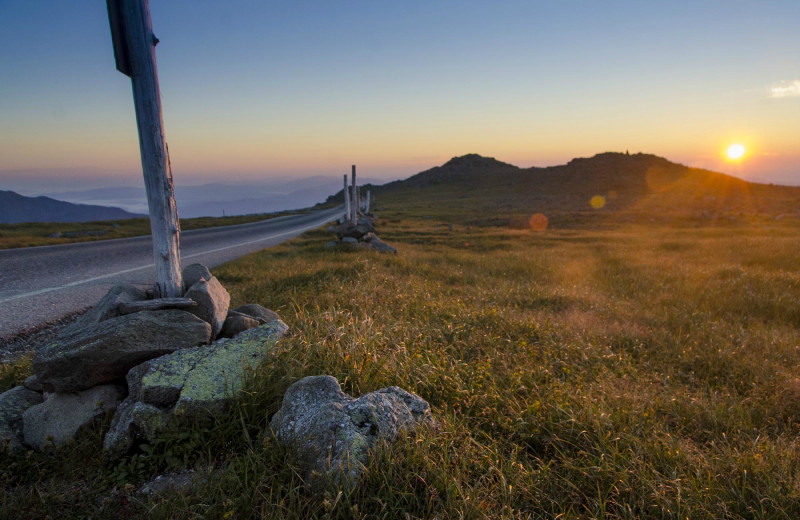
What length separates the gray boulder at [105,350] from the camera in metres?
3.15

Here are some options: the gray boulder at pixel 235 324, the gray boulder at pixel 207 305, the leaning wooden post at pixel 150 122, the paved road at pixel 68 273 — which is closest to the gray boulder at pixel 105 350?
the gray boulder at pixel 207 305

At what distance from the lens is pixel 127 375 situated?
3.26 metres

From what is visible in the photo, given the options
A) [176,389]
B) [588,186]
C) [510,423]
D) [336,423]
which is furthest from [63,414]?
[588,186]

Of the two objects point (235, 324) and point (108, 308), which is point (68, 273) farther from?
point (235, 324)

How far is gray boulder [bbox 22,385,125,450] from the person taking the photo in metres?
3.06

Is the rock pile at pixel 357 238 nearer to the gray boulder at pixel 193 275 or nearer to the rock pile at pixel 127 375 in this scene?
the gray boulder at pixel 193 275

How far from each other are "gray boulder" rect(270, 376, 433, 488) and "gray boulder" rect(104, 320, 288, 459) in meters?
0.65

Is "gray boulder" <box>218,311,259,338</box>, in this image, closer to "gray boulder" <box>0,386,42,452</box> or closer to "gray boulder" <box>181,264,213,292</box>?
"gray boulder" <box>181,264,213,292</box>

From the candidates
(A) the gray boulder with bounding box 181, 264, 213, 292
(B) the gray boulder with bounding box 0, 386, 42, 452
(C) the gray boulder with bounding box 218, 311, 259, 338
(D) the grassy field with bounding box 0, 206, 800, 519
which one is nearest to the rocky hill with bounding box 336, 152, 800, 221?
(D) the grassy field with bounding box 0, 206, 800, 519

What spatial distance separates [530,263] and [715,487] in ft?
33.9

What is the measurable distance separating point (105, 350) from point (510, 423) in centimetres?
367

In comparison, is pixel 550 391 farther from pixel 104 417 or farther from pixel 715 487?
pixel 104 417

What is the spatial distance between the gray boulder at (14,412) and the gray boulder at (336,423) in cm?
214

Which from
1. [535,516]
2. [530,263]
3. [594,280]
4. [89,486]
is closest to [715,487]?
[535,516]
